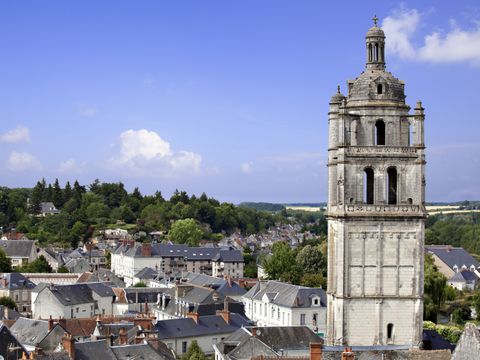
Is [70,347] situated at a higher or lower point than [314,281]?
lower

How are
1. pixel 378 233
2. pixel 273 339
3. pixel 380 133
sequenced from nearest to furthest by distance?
pixel 378 233, pixel 380 133, pixel 273 339

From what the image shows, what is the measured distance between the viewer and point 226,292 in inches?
2950

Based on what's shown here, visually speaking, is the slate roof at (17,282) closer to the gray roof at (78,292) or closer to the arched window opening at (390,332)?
the gray roof at (78,292)

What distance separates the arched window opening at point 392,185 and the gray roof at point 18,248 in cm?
8540

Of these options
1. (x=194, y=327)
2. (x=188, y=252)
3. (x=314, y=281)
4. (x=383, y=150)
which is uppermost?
(x=383, y=150)

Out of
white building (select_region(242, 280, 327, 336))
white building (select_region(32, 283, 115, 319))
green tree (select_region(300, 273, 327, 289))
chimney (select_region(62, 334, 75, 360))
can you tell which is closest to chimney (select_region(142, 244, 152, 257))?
green tree (select_region(300, 273, 327, 289))

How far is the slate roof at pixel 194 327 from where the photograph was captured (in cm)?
5250

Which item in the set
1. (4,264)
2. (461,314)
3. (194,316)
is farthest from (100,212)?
(194,316)

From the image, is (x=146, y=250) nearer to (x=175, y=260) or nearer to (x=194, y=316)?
(x=175, y=260)

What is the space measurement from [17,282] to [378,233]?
2339 inches

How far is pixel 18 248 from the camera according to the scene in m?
108

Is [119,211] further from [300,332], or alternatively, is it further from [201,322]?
[300,332]

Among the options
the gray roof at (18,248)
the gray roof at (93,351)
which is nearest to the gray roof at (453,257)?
the gray roof at (18,248)

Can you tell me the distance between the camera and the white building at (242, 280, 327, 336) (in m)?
61.9
